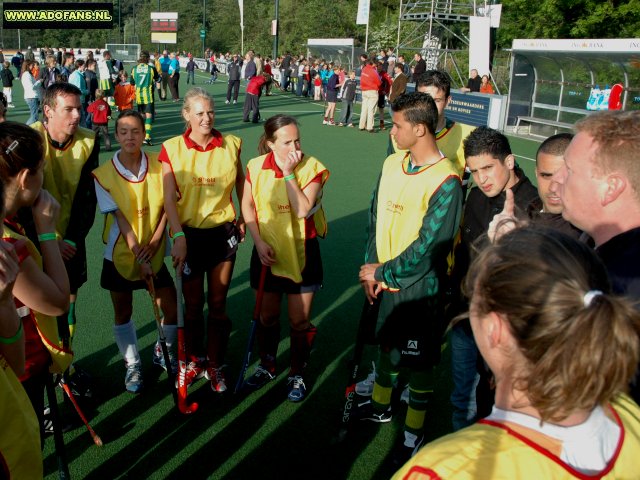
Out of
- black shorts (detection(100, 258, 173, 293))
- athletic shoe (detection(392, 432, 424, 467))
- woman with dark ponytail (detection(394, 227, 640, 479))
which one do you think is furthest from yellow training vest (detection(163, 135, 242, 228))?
woman with dark ponytail (detection(394, 227, 640, 479))

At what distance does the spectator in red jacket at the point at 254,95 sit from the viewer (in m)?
17.8

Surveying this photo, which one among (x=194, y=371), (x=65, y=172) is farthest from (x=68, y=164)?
(x=194, y=371)

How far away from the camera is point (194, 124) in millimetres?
4023

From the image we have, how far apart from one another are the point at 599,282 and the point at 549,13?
3471cm

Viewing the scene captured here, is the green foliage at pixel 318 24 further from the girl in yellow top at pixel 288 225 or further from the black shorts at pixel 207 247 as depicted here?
the black shorts at pixel 207 247

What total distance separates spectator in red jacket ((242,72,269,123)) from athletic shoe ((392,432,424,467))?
50.9 feet

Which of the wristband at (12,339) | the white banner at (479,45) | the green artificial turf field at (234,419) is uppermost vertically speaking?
the white banner at (479,45)

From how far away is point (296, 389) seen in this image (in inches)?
164

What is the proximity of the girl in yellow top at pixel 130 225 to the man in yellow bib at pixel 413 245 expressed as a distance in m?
1.54

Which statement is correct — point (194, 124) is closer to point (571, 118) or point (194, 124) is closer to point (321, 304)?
point (321, 304)

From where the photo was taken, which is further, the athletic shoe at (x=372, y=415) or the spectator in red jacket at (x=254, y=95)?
the spectator in red jacket at (x=254, y=95)

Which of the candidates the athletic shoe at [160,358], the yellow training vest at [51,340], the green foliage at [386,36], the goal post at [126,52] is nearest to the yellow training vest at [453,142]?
the athletic shoe at [160,358]

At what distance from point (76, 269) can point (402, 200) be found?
2370mm

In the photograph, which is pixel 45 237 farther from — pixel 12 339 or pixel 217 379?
pixel 217 379
